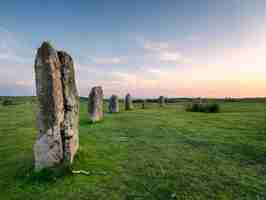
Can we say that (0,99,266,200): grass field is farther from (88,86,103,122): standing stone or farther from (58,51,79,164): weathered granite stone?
(88,86,103,122): standing stone

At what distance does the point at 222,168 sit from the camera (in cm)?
625

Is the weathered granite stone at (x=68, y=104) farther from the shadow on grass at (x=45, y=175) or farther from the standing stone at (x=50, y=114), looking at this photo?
the shadow on grass at (x=45, y=175)

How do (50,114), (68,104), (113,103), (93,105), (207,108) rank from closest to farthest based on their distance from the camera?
1. (50,114)
2. (68,104)
3. (93,105)
4. (113,103)
5. (207,108)

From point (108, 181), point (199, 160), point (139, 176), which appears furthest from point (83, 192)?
point (199, 160)

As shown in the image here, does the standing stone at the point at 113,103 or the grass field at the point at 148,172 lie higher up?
the standing stone at the point at 113,103

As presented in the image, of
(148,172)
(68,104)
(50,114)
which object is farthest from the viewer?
(68,104)

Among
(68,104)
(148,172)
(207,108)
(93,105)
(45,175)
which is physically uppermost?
(68,104)

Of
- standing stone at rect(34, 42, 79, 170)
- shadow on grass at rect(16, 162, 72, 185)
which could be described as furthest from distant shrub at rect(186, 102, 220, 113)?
shadow on grass at rect(16, 162, 72, 185)

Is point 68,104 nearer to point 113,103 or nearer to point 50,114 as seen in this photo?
point 50,114

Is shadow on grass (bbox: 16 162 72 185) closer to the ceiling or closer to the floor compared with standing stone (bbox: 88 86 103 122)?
closer to the floor

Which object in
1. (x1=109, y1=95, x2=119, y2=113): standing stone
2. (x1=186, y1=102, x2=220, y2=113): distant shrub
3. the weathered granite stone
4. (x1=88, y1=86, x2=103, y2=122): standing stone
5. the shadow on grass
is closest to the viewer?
the shadow on grass

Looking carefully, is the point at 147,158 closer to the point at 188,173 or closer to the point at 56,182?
the point at 188,173

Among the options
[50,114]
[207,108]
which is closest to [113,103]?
[207,108]

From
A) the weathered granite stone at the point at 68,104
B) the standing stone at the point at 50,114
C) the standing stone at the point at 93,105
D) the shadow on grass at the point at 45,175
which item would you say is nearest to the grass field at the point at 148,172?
the shadow on grass at the point at 45,175
